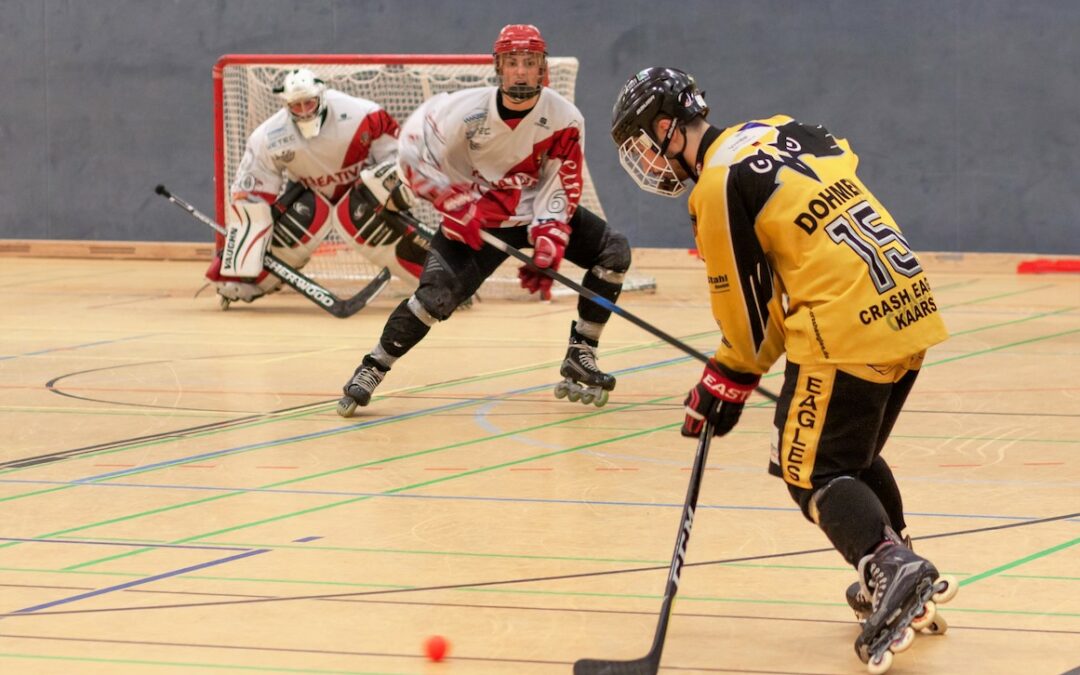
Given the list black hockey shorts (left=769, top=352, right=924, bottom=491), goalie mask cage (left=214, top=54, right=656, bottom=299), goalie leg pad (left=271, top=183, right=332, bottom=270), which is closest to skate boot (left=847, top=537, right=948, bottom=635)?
black hockey shorts (left=769, top=352, right=924, bottom=491)

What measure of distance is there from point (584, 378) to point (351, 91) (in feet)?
18.6

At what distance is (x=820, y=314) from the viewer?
129 inches

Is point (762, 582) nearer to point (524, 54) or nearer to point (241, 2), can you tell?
point (524, 54)

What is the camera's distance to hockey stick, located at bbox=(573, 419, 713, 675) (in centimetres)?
312

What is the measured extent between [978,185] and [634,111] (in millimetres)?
9898

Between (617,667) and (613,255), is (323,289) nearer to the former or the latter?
(613,255)

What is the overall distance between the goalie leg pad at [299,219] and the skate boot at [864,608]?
7085mm

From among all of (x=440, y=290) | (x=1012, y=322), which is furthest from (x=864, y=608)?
(x=1012, y=322)

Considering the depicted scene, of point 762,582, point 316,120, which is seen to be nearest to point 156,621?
point 762,582

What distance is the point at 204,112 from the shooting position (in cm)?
A: 1452

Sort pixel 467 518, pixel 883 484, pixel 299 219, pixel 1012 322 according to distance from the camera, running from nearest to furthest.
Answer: pixel 883 484
pixel 467 518
pixel 1012 322
pixel 299 219

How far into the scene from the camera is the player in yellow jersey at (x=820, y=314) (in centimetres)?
326

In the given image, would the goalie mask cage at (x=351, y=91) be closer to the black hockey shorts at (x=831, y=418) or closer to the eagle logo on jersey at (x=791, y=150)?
the eagle logo on jersey at (x=791, y=150)

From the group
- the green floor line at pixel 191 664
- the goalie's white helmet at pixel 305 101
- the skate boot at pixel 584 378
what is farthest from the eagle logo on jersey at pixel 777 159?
the goalie's white helmet at pixel 305 101
